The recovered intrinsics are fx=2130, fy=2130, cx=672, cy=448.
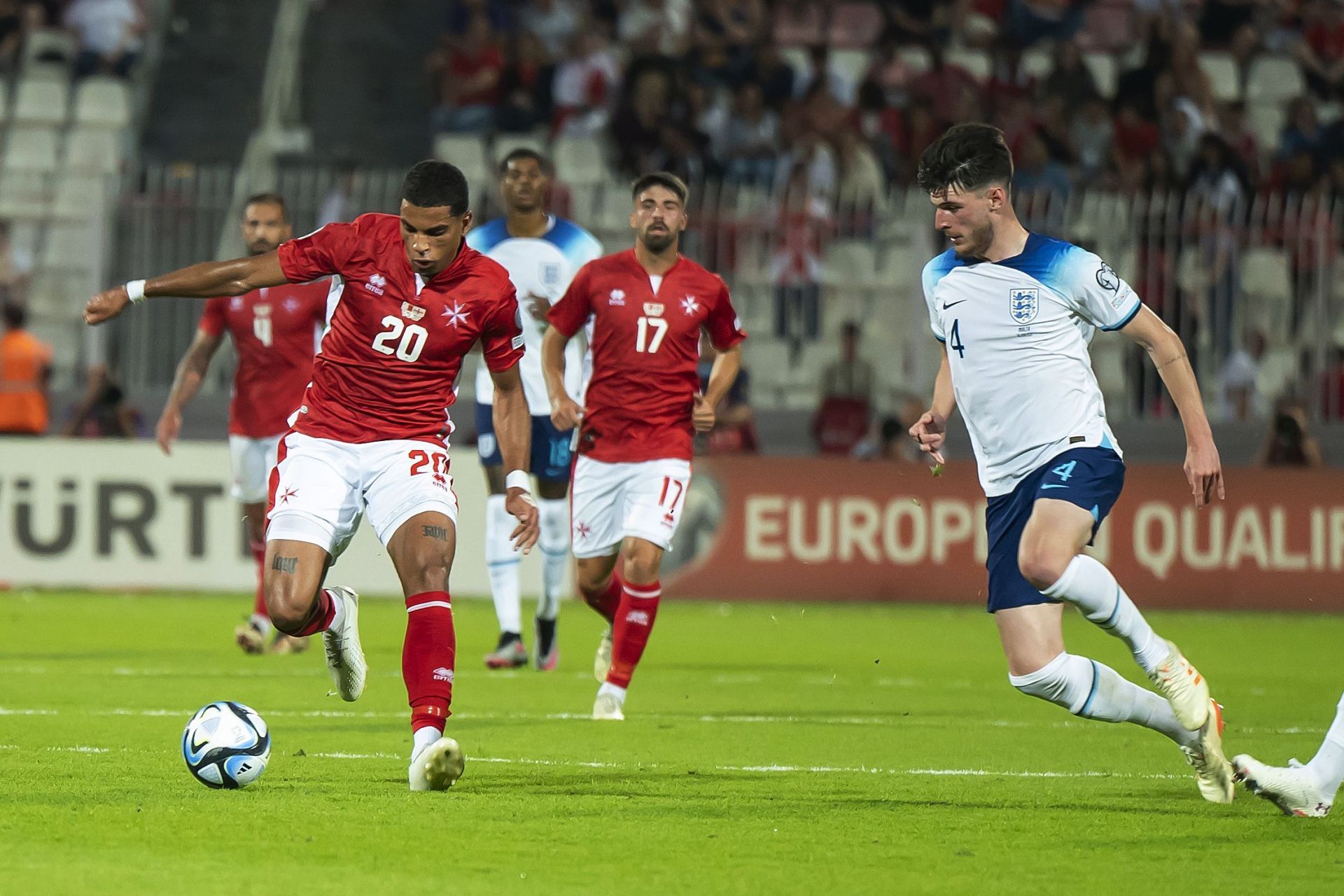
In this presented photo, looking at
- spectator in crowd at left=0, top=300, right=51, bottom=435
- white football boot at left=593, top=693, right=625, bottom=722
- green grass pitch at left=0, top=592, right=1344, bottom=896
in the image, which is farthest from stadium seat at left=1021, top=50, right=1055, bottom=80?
white football boot at left=593, top=693, right=625, bottom=722

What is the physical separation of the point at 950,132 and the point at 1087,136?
1484 centimetres

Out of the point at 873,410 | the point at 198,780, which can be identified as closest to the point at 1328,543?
the point at 873,410

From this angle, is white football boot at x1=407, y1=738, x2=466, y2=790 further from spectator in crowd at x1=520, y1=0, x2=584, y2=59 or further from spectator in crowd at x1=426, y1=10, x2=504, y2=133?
spectator in crowd at x1=520, y1=0, x2=584, y2=59

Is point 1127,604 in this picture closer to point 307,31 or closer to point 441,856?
point 441,856

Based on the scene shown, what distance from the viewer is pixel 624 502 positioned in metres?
9.92

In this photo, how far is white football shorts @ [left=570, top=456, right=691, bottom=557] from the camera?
9.66 m

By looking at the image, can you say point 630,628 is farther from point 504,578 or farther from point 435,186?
point 435,186

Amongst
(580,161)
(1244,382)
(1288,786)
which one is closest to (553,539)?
(1288,786)

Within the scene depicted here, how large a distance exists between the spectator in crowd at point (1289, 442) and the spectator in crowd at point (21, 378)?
10001 mm

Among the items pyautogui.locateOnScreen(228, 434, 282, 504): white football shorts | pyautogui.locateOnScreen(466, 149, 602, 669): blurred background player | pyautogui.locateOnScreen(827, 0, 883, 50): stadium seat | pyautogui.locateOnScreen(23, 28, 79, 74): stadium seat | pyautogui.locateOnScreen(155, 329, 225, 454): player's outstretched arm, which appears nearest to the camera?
pyautogui.locateOnScreen(466, 149, 602, 669): blurred background player

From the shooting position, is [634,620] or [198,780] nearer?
[198,780]

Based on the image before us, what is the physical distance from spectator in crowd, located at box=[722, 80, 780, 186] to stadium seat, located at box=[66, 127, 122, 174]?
6.20 metres

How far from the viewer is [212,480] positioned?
53.0ft

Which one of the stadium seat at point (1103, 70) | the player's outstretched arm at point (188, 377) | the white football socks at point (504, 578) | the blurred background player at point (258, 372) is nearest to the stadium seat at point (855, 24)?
the stadium seat at point (1103, 70)
